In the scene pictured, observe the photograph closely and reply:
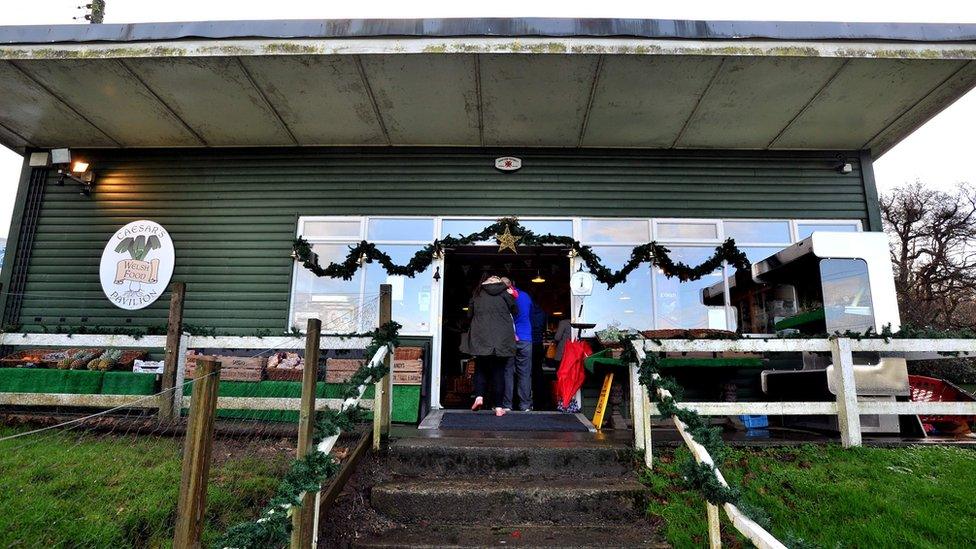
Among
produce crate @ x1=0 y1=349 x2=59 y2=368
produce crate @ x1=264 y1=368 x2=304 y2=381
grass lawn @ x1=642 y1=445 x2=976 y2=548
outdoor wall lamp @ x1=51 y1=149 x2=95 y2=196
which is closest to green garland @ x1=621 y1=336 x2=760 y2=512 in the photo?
grass lawn @ x1=642 y1=445 x2=976 y2=548

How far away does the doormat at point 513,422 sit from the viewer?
4.97 m

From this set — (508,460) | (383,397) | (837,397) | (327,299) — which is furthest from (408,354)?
(837,397)

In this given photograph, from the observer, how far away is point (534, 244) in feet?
22.4

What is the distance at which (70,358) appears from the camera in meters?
6.24

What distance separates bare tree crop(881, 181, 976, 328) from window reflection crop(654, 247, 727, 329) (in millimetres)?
16060

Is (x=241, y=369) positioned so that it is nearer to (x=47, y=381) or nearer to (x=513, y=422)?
(x=47, y=381)

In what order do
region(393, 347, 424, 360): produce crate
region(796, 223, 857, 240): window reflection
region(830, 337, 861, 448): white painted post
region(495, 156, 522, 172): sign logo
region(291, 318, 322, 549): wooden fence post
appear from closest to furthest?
region(291, 318, 322, 549): wooden fence post → region(830, 337, 861, 448): white painted post → region(393, 347, 424, 360): produce crate → region(796, 223, 857, 240): window reflection → region(495, 156, 522, 172): sign logo

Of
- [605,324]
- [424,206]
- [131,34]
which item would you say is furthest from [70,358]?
[605,324]

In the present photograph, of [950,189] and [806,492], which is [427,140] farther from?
[950,189]

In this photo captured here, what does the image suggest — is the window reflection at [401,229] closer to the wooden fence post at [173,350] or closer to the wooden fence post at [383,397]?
the wooden fence post at [173,350]

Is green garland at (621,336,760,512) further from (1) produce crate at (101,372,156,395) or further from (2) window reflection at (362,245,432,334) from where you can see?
(1) produce crate at (101,372,156,395)

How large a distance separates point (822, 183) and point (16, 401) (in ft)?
31.9

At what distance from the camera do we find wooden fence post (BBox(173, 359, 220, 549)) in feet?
6.48

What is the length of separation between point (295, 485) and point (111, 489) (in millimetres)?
2060
